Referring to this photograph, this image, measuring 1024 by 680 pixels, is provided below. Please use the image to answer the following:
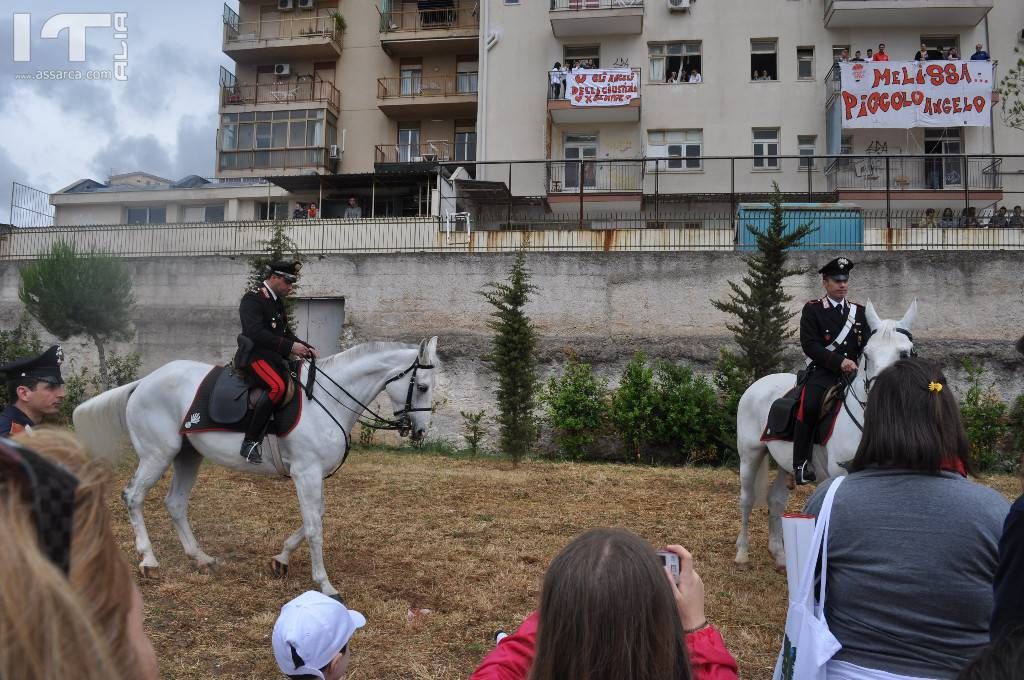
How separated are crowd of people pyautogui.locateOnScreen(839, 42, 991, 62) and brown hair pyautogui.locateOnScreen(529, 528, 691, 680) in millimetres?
29271

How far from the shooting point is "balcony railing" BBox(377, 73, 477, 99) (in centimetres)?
3375

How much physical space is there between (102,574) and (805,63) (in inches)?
1237

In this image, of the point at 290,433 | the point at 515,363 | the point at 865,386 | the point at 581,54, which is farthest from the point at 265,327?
the point at 581,54

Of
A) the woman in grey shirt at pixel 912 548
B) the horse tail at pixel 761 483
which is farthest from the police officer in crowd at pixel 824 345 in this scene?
the woman in grey shirt at pixel 912 548

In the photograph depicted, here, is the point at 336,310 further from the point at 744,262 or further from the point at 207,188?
the point at 207,188

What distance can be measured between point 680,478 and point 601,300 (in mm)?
6736

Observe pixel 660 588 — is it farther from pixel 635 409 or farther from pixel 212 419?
pixel 635 409

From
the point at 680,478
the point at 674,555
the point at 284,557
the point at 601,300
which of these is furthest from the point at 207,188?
the point at 674,555

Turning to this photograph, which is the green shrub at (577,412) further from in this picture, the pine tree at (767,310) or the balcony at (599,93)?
the balcony at (599,93)

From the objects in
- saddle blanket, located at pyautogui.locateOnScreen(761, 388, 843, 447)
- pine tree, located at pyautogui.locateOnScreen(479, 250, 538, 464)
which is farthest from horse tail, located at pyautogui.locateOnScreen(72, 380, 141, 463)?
pine tree, located at pyautogui.locateOnScreen(479, 250, 538, 464)

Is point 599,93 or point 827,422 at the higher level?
point 599,93

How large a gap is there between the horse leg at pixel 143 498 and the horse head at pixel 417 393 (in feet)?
7.71

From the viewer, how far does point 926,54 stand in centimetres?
2698

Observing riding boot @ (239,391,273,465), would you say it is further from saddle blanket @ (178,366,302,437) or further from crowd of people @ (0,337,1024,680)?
crowd of people @ (0,337,1024,680)
